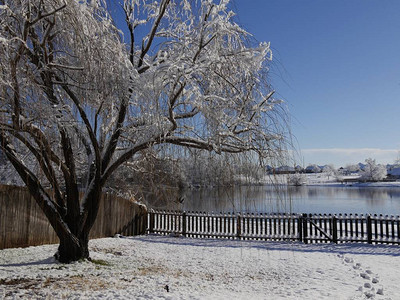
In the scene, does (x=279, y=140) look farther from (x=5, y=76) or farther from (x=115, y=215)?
(x=115, y=215)

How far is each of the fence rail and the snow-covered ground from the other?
82cm

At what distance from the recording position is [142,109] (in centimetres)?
438

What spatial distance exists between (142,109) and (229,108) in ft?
4.09

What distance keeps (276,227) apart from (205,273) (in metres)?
6.46

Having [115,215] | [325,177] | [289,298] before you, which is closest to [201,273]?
[289,298]

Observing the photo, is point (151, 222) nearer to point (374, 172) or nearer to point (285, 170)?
point (285, 170)

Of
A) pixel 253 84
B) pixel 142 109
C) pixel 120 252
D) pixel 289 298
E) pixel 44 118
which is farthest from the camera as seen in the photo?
A: pixel 120 252

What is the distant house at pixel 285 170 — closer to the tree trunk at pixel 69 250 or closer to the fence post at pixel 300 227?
the tree trunk at pixel 69 250

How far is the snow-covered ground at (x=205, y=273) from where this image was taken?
4.99m

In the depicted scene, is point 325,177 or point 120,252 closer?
point 120,252

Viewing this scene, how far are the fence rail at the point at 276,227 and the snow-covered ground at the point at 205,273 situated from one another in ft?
2.69

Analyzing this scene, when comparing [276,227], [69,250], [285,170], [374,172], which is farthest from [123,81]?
[374,172]

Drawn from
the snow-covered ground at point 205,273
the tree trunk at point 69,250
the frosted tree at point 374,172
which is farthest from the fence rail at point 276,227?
the frosted tree at point 374,172

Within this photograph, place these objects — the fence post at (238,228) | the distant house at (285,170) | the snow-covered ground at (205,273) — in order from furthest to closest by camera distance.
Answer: the fence post at (238,228) < the snow-covered ground at (205,273) < the distant house at (285,170)
